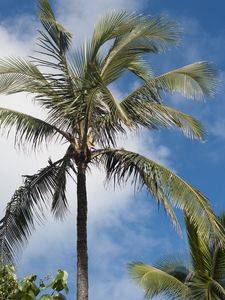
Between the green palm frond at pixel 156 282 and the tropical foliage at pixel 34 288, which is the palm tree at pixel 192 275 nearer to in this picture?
the green palm frond at pixel 156 282

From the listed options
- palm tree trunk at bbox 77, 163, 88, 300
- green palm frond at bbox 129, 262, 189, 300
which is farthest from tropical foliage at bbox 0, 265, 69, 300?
green palm frond at bbox 129, 262, 189, 300

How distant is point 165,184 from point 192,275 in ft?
22.3

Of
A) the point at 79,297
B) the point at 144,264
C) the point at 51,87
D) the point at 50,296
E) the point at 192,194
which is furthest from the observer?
the point at 144,264

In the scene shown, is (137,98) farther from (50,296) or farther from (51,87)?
(50,296)

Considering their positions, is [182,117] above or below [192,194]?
above

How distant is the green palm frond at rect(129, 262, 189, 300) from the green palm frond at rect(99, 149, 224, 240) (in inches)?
194

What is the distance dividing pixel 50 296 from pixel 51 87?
5.93 meters

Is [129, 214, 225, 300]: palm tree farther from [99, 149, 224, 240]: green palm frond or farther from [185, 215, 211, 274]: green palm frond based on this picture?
[99, 149, 224, 240]: green palm frond

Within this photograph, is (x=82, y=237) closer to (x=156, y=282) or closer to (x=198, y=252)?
(x=156, y=282)

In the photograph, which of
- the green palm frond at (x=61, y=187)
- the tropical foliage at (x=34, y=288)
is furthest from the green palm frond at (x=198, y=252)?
the tropical foliage at (x=34, y=288)

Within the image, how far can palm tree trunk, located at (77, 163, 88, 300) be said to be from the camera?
11.8 m

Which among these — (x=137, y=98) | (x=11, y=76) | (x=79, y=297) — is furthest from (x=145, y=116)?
(x=79, y=297)

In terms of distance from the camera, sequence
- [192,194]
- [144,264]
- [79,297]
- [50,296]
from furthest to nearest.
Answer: [144,264] < [192,194] < [79,297] < [50,296]

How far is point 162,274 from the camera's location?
60.4 feet
